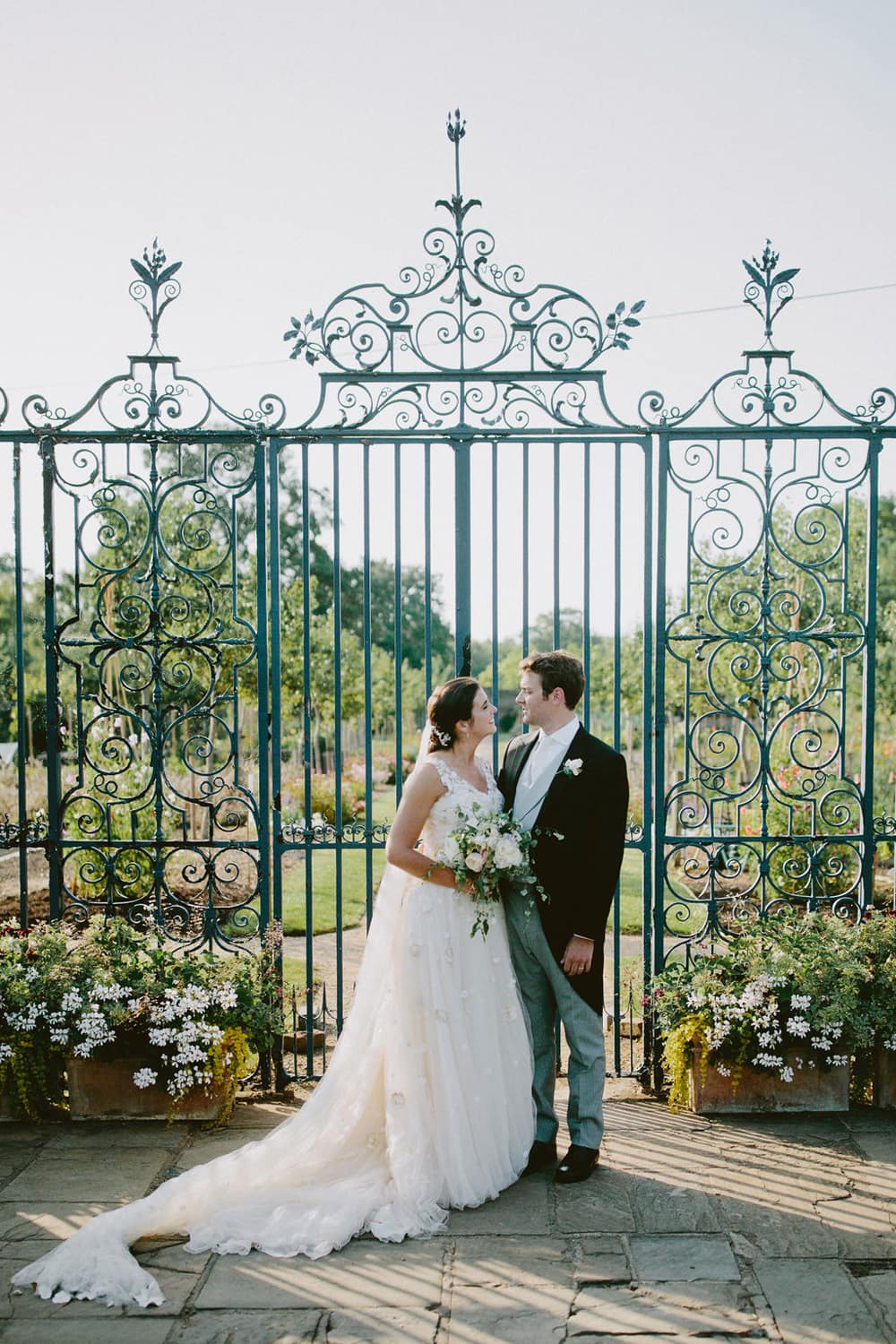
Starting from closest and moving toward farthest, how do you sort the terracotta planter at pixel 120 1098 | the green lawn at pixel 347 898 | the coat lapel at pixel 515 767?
the coat lapel at pixel 515 767 → the terracotta planter at pixel 120 1098 → the green lawn at pixel 347 898

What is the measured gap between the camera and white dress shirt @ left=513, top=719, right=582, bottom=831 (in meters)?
4.41

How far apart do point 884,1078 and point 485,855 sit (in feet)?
7.99

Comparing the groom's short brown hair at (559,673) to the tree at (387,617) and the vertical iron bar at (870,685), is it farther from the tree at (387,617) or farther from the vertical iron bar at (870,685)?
the tree at (387,617)

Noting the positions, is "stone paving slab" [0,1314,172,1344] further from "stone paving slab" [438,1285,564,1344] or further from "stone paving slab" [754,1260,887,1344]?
"stone paving slab" [754,1260,887,1344]

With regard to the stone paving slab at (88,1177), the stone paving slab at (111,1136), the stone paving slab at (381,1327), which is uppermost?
the stone paving slab at (381,1327)

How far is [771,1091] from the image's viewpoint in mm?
4996

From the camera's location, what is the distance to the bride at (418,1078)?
3945mm

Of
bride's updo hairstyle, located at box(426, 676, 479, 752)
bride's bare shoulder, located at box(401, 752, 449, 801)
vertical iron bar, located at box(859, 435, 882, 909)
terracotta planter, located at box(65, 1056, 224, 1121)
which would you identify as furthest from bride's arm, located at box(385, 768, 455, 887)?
vertical iron bar, located at box(859, 435, 882, 909)

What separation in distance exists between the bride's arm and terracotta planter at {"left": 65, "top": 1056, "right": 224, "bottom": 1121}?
5.41 feet

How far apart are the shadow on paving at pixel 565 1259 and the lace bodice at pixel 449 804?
143 centimetres

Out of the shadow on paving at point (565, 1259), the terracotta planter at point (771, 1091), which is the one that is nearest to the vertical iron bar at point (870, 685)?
the terracotta planter at point (771, 1091)

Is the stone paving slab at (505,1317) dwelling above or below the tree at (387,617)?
below

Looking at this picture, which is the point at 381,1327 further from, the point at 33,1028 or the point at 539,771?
the point at 33,1028

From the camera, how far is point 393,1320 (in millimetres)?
3326
